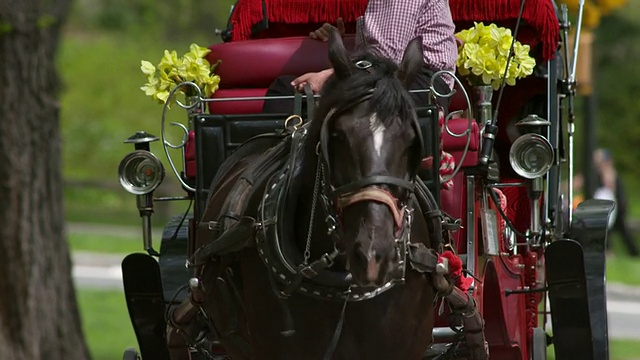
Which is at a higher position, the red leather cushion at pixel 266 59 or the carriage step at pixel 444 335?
the red leather cushion at pixel 266 59

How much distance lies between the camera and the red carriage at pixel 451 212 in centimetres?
542

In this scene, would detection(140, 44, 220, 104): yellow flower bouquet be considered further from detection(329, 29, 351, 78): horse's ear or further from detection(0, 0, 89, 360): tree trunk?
detection(0, 0, 89, 360): tree trunk

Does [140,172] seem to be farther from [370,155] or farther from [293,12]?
[370,155]

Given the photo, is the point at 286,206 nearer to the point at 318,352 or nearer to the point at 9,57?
the point at 318,352

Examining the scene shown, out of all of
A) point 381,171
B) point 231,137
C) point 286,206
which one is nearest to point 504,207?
point 231,137

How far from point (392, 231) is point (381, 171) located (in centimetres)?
20

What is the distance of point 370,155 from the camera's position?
4.44m

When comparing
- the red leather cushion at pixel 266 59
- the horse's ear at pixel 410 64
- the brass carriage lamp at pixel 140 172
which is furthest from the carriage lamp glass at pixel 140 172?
the horse's ear at pixel 410 64

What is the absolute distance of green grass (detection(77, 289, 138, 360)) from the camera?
12.2 m

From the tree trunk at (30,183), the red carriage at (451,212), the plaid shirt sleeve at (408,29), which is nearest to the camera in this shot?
the red carriage at (451,212)

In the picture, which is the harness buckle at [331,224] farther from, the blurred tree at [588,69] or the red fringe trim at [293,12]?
the blurred tree at [588,69]

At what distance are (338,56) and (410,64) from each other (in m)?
0.27

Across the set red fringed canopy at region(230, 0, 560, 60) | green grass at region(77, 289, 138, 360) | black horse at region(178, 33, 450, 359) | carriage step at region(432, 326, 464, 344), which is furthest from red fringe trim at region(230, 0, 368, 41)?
green grass at region(77, 289, 138, 360)

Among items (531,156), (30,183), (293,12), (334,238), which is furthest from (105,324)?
(334,238)
